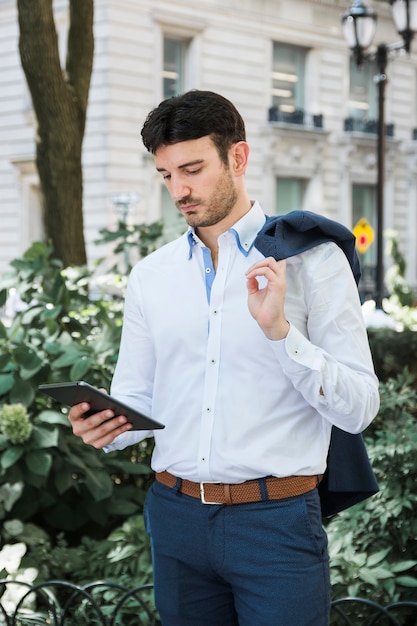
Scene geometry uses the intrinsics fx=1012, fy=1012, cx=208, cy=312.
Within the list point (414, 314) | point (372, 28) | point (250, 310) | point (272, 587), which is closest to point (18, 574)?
point (272, 587)

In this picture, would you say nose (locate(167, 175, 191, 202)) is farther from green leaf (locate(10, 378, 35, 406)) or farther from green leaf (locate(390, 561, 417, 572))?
green leaf (locate(10, 378, 35, 406))

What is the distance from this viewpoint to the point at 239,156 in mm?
2439

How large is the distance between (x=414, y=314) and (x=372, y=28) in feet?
17.5

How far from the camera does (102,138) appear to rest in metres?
24.6

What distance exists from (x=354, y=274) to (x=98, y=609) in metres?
1.35

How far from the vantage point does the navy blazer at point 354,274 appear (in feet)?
7.60

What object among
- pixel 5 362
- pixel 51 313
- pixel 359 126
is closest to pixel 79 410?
pixel 5 362

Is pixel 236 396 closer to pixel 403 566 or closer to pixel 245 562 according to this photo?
pixel 245 562

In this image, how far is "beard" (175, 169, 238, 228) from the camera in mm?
2383

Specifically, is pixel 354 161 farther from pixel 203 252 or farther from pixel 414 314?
pixel 203 252

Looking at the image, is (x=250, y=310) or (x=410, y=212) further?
(x=410, y=212)

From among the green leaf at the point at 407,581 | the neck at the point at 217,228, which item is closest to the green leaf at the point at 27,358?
the green leaf at the point at 407,581

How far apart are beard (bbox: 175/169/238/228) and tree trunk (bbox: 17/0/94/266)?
416cm

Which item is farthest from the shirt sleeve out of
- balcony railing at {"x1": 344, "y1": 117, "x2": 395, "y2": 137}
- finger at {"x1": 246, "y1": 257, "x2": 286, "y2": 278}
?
balcony railing at {"x1": 344, "y1": 117, "x2": 395, "y2": 137}
